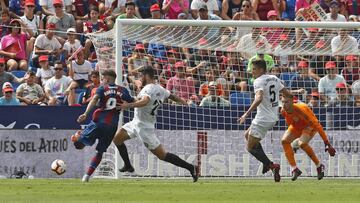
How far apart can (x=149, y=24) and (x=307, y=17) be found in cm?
522

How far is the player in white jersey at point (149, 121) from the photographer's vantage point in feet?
68.7

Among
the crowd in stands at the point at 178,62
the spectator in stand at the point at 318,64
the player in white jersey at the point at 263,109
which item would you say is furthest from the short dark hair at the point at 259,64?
the spectator in stand at the point at 318,64

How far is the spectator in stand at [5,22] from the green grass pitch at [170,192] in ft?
27.7

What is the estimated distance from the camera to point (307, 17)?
88.9 feet

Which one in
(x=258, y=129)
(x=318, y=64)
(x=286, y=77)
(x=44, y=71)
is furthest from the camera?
(x=44, y=71)

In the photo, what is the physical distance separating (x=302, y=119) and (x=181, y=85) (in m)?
3.29

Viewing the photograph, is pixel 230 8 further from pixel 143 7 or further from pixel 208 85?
pixel 208 85

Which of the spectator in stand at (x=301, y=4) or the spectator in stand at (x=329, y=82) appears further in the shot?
the spectator in stand at (x=301, y=4)

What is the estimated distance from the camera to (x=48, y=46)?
27672 mm

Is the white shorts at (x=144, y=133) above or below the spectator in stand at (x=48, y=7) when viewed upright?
below

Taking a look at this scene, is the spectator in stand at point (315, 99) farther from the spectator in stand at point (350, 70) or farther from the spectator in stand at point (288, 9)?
the spectator in stand at point (288, 9)

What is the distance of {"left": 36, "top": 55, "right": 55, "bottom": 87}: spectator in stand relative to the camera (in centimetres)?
2670

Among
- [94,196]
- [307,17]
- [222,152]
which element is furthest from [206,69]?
[94,196]

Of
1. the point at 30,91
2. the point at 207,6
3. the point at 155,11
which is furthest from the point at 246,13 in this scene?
the point at 30,91
